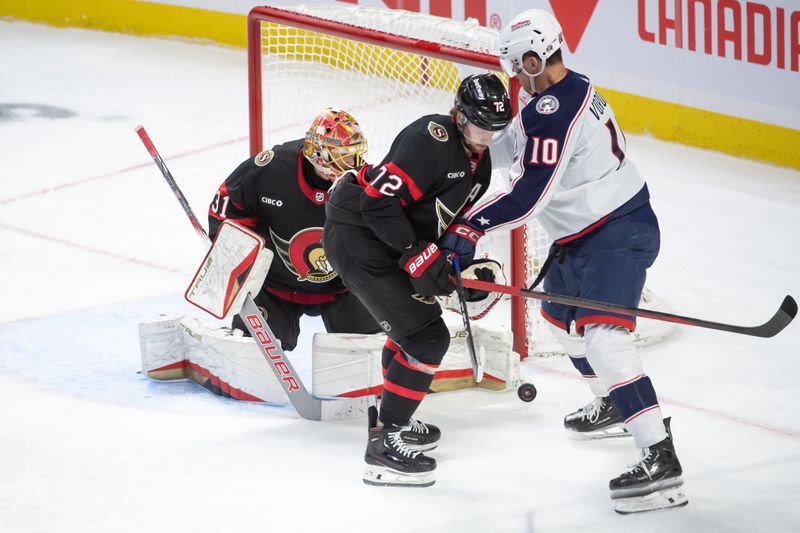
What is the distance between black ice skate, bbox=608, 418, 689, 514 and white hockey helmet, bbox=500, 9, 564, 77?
1.00m

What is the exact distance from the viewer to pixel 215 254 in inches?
141

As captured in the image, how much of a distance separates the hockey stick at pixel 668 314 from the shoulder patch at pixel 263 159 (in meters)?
0.85

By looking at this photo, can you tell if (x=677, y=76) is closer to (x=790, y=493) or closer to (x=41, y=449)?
(x=790, y=493)

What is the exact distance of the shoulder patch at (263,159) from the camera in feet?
12.1

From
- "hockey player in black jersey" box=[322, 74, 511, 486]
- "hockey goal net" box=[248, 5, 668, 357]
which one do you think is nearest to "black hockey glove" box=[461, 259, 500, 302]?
"hockey player in black jersey" box=[322, 74, 511, 486]

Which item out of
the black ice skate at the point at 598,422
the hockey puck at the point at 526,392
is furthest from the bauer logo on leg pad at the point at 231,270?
the black ice skate at the point at 598,422

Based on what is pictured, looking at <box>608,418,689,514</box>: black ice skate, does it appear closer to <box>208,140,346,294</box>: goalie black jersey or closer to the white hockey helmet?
the white hockey helmet

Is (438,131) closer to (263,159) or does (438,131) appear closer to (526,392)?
(263,159)

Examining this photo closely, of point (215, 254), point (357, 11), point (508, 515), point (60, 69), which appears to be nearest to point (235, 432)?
point (215, 254)

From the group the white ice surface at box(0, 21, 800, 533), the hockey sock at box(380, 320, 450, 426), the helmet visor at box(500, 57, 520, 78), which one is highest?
the helmet visor at box(500, 57, 520, 78)

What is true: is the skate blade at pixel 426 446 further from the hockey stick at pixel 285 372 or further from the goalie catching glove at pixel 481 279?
→ the goalie catching glove at pixel 481 279

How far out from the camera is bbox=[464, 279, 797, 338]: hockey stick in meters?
2.96

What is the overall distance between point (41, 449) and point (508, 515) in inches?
Answer: 51.0

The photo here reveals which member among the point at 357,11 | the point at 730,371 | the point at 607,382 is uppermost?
the point at 357,11
